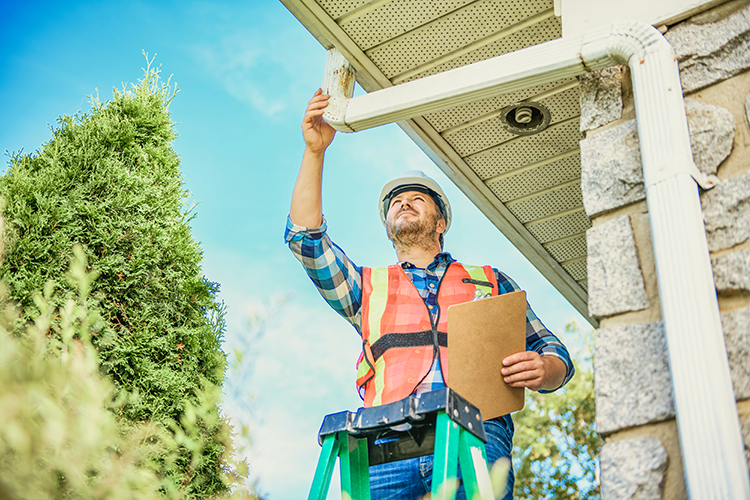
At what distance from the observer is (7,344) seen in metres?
0.57

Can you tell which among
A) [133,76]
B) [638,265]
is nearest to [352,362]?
[638,265]

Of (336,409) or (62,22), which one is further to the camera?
(62,22)

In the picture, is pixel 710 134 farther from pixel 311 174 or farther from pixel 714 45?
pixel 311 174

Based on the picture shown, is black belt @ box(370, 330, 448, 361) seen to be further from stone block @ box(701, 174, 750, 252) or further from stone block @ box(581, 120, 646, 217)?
stone block @ box(701, 174, 750, 252)

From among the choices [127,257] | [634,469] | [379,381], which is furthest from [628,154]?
[127,257]

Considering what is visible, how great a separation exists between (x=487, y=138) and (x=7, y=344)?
8.35ft

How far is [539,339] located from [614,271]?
1037 mm

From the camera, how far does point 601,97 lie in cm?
180

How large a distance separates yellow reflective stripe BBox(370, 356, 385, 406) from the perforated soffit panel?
4.00 ft

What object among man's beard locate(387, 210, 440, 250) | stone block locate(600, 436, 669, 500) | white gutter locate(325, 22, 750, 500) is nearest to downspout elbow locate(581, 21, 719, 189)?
white gutter locate(325, 22, 750, 500)

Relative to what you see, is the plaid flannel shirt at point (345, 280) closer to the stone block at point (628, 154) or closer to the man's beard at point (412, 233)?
the man's beard at point (412, 233)

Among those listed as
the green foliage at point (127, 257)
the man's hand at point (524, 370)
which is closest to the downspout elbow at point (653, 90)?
the man's hand at point (524, 370)

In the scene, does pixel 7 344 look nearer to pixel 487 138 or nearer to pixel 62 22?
pixel 487 138

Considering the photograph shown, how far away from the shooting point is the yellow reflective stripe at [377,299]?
2285mm
